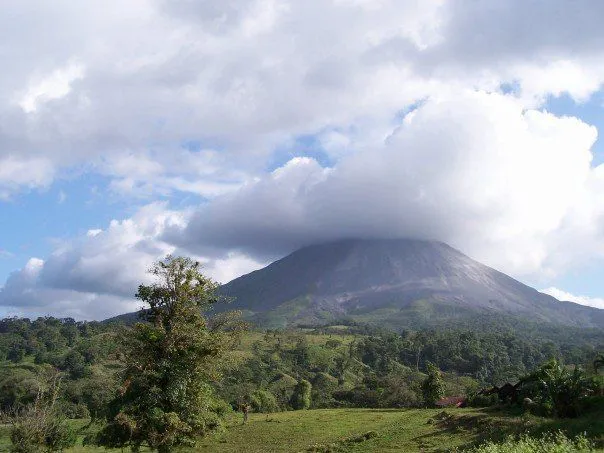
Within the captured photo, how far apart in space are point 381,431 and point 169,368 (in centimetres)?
2187

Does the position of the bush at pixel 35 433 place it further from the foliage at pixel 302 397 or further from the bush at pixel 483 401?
the foliage at pixel 302 397

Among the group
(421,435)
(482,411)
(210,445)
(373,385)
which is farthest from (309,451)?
(373,385)

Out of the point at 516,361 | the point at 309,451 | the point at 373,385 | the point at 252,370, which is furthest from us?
the point at 516,361

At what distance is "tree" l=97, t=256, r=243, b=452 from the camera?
2791 cm

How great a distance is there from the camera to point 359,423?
5094cm

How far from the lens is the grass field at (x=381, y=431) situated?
34594mm

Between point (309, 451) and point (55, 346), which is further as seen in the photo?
point (55, 346)

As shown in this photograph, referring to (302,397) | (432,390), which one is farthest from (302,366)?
(432,390)

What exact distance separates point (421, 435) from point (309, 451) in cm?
850

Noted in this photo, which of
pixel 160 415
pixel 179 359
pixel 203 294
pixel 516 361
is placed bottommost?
pixel 516 361

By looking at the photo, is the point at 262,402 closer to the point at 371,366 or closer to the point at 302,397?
the point at 302,397

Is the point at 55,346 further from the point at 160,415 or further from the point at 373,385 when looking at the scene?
the point at 160,415

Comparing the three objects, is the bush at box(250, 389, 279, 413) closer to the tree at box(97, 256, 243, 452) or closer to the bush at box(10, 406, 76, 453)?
the bush at box(10, 406, 76, 453)

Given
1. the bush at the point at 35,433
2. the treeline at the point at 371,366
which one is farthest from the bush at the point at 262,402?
the bush at the point at 35,433
